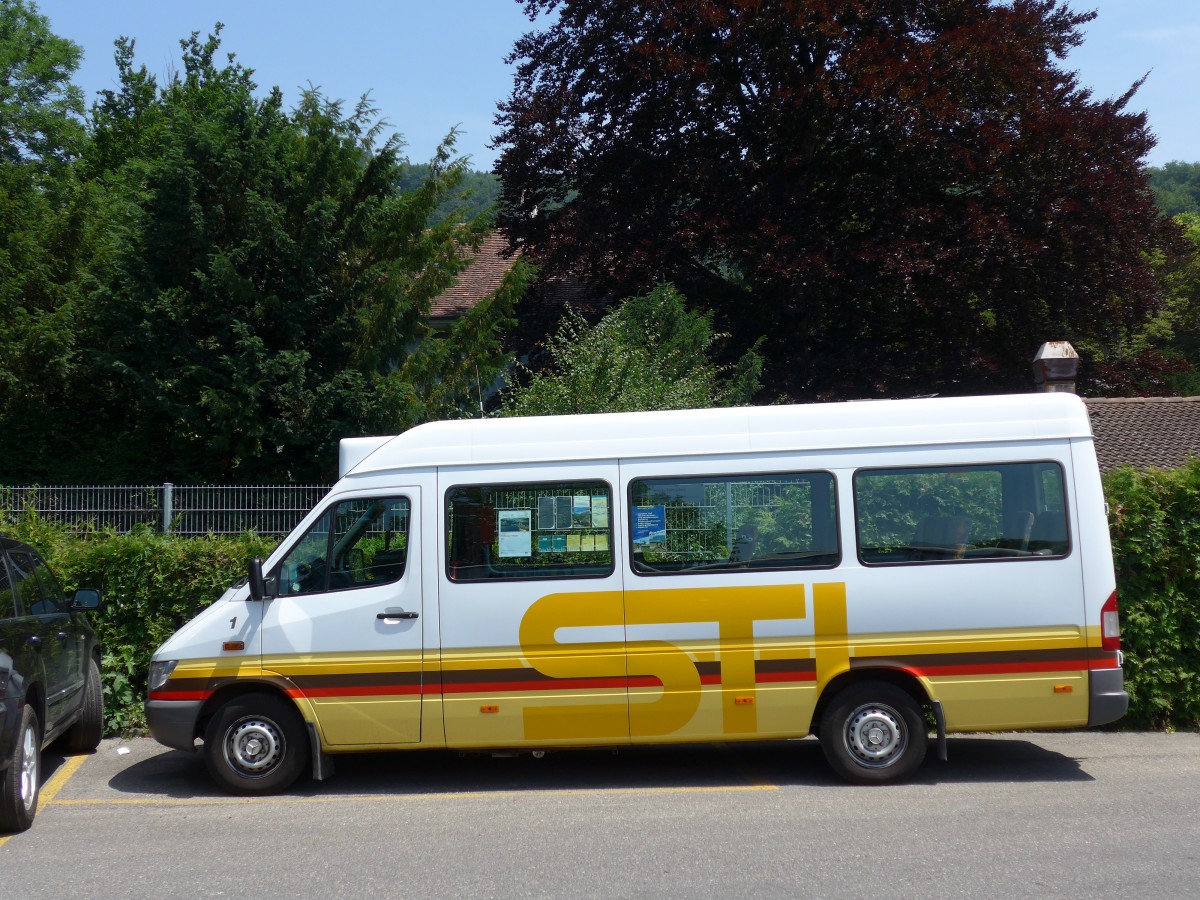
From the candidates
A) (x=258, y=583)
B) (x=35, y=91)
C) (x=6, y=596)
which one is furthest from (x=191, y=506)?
(x=35, y=91)

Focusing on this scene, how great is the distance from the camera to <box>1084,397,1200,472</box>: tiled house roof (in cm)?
1948

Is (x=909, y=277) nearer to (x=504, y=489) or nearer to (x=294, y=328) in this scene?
(x=294, y=328)

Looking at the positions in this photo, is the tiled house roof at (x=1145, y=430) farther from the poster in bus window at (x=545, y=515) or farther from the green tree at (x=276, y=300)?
the poster in bus window at (x=545, y=515)

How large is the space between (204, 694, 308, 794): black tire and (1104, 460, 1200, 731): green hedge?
664 centimetres

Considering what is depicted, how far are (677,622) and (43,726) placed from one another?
4.21m

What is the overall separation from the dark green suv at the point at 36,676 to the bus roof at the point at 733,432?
235 centimetres

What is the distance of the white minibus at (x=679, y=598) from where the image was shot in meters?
7.85

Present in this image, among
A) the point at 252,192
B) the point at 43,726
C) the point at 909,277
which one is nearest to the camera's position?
the point at 43,726

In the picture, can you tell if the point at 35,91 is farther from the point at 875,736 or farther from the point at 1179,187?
the point at 1179,187

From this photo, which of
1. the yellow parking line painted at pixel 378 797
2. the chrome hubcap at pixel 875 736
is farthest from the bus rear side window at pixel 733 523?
the yellow parking line painted at pixel 378 797

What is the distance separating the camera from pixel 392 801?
309 inches

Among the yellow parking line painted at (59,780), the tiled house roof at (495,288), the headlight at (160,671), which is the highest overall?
the tiled house roof at (495,288)

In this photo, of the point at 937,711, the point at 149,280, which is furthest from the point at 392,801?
the point at 149,280

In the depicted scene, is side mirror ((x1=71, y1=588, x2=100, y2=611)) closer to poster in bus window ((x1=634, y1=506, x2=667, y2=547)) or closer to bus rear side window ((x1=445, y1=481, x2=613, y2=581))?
bus rear side window ((x1=445, y1=481, x2=613, y2=581))
